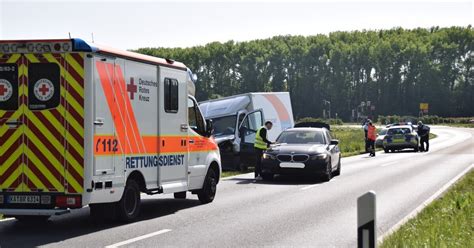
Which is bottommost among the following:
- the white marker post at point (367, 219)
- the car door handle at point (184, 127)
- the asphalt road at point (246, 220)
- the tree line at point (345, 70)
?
the asphalt road at point (246, 220)

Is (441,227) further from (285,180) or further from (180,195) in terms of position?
(285,180)

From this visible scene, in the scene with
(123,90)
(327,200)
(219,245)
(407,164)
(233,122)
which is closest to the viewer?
(219,245)

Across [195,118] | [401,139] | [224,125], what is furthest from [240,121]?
[401,139]

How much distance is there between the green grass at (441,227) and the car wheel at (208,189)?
4.29 m

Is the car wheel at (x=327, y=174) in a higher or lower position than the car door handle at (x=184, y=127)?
lower

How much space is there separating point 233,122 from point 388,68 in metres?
132

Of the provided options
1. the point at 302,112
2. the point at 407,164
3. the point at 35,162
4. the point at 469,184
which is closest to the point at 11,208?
the point at 35,162

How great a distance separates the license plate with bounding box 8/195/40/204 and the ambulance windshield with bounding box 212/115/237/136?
1573cm

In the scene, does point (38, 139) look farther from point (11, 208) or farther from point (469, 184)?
point (469, 184)

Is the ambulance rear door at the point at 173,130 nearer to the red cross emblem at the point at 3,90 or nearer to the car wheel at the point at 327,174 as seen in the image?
the red cross emblem at the point at 3,90

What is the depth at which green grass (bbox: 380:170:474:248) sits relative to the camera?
9.02 meters

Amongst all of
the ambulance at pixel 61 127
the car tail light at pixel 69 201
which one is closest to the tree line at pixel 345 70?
the ambulance at pixel 61 127

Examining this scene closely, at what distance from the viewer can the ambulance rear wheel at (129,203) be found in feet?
38.1

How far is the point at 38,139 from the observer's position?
1075cm
